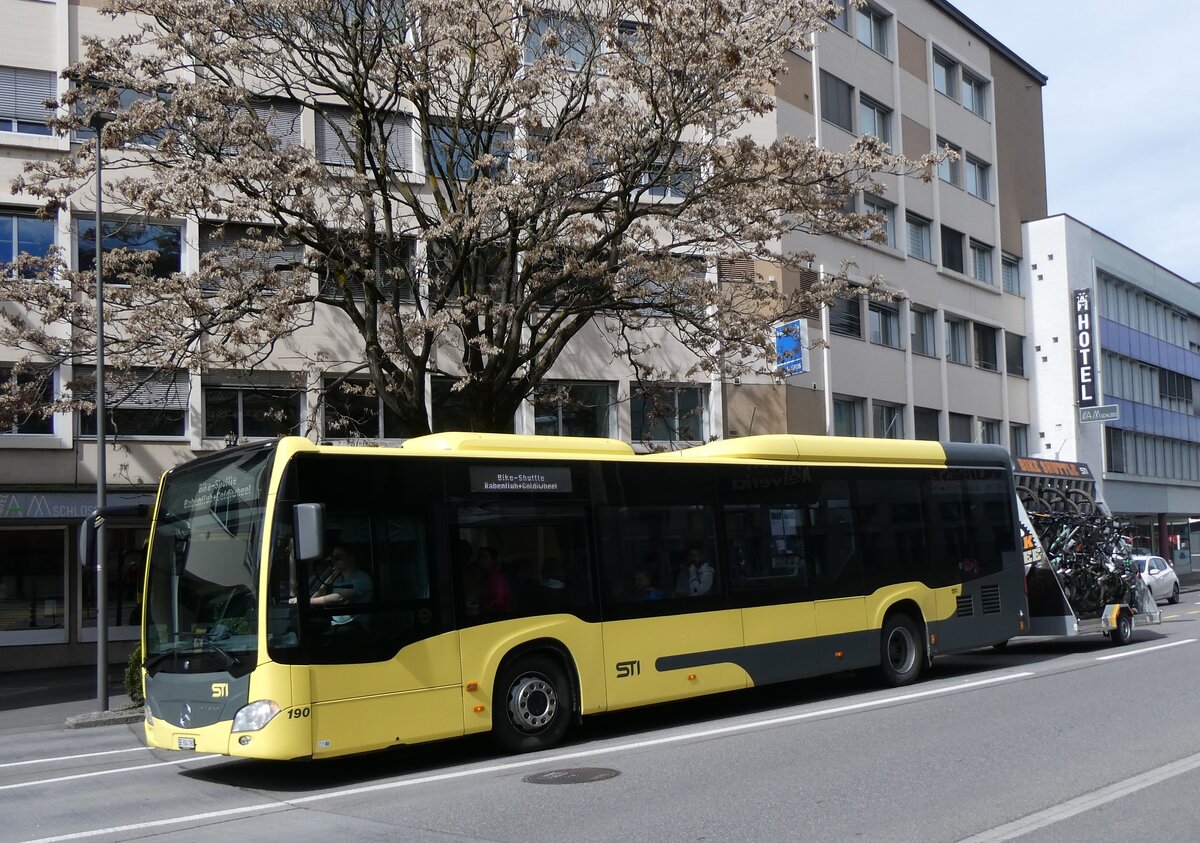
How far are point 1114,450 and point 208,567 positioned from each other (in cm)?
4511

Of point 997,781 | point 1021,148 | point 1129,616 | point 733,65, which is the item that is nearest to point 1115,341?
point 1021,148

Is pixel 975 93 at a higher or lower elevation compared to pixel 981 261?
higher

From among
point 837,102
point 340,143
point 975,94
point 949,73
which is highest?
point 949,73

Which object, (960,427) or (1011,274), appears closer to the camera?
(960,427)

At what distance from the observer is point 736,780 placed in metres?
9.09

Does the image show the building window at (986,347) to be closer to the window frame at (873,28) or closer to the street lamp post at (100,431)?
the window frame at (873,28)

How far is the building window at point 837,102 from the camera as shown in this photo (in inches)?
1330

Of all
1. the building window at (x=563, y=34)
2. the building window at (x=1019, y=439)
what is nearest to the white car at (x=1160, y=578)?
the building window at (x=1019, y=439)

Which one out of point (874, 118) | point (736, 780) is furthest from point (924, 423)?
point (736, 780)

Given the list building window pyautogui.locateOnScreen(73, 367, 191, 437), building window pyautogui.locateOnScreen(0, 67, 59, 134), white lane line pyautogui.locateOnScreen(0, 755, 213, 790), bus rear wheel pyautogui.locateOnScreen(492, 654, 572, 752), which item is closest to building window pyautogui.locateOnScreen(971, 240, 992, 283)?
building window pyautogui.locateOnScreen(73, 367, 191, 437)

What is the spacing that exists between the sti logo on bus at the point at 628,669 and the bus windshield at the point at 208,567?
3803 millimetres

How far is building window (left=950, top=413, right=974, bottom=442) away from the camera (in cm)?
3909

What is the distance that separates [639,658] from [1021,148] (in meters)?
38.4

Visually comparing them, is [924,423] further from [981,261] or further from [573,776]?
[573,776]
